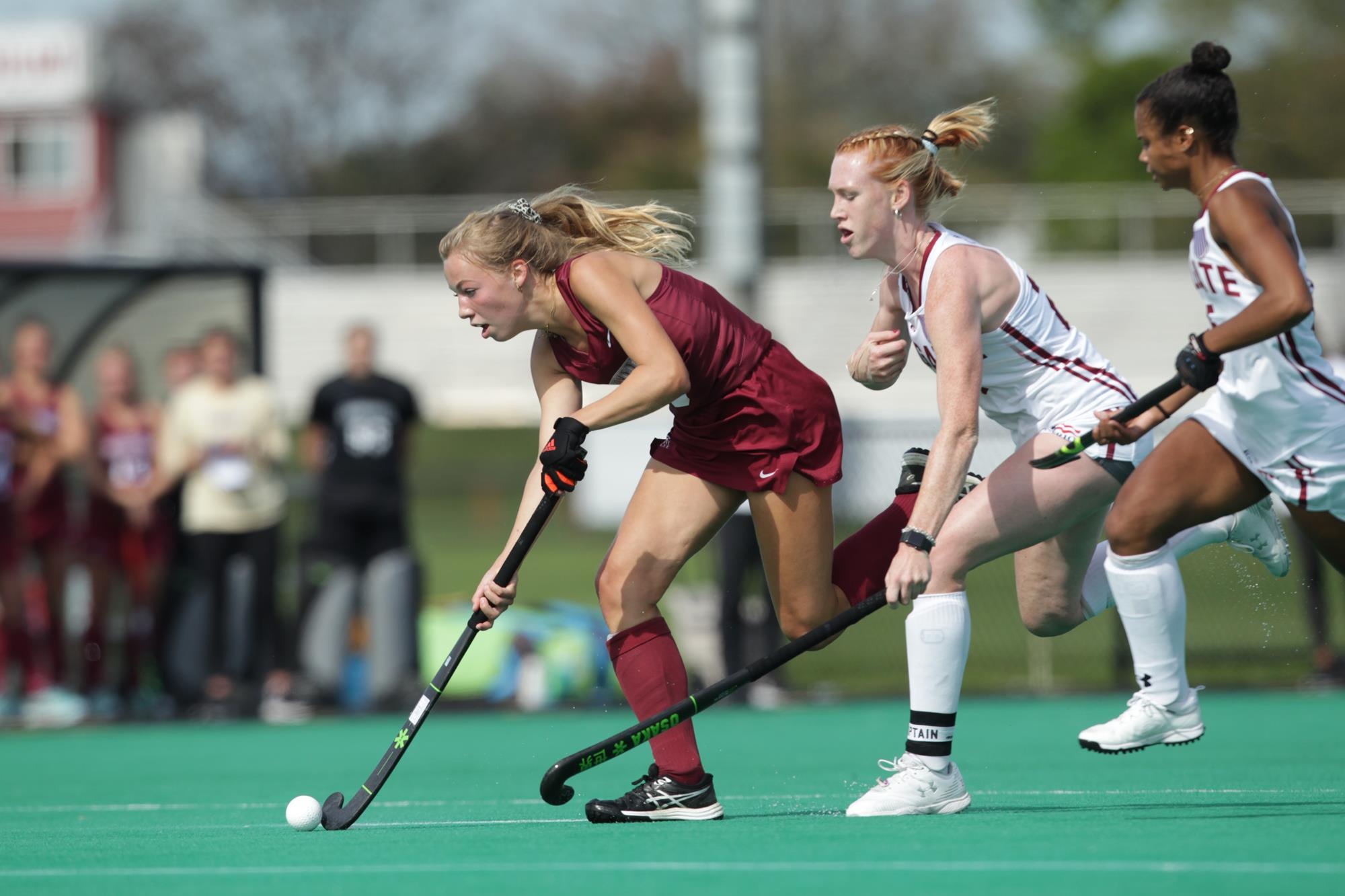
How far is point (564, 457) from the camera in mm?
4395

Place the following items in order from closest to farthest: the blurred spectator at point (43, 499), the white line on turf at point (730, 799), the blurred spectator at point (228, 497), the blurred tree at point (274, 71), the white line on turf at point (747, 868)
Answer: the white line on turf at point (747, 868) → the white line on turf at point (730, 799) → the blurred spectator at point (43, 499) → the blurred spectator at point (228, 497) → the blurred tree at point (274, 71)

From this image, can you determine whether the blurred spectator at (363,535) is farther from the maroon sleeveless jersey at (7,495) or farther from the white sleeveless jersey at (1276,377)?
the white sleeveless jersey at (1276,377)

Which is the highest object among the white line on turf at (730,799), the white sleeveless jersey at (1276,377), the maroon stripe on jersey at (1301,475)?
the white sleeveless jersey at (1276,377)

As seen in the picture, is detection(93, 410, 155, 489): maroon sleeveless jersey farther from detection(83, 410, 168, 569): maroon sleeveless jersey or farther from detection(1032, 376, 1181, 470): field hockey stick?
detection(1032, 376, 1181, 470): field hockey stick

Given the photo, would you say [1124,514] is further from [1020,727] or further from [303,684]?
[303,684]

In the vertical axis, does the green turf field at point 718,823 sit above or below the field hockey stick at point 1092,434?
below

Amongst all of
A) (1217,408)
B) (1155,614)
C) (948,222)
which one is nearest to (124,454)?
(1155,614)

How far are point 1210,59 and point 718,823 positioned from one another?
7.24 feet

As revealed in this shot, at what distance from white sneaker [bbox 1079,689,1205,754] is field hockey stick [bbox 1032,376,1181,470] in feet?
2.14

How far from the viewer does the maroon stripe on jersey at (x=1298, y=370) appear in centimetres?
434

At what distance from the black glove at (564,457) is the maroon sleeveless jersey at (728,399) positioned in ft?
0.93

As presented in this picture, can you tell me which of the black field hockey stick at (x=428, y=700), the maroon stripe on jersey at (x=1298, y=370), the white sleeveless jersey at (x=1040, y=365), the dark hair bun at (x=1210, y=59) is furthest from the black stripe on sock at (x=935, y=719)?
the dark hair bun at (x=1210, y=59)

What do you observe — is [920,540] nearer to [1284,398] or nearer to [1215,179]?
[1284,398]

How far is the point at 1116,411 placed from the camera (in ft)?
14.5
